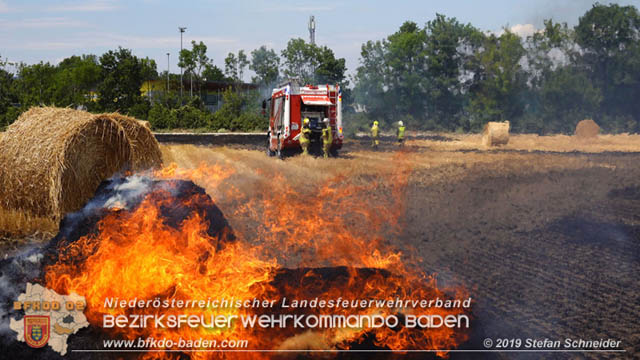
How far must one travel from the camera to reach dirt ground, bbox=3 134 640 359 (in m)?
6.07

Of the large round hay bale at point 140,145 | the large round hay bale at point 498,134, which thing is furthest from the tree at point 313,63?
the large round hay bale at point 140,145

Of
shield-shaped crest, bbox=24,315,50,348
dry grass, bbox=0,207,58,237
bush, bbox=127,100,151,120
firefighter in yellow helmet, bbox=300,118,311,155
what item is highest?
bush, bbox=127,100,151,120

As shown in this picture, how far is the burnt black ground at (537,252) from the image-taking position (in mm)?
5953

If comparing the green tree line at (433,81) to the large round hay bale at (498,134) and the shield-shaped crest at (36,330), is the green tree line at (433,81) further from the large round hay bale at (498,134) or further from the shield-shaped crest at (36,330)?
the shield-shaped crest at (36,330)

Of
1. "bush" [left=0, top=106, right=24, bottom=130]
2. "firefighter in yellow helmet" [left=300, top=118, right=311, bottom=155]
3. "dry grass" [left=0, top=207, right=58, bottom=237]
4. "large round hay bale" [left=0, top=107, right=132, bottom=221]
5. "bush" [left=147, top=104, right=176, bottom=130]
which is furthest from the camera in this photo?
"bush" [left=147, top=104, right=176, bottom=130]

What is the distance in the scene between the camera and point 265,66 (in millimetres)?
72250

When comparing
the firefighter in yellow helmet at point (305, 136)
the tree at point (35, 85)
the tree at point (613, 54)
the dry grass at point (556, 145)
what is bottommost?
the dry grass at point (556, 145)

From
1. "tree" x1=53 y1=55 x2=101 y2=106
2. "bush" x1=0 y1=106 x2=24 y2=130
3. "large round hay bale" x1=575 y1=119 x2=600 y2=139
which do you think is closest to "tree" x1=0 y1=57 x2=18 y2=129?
"bush" x1=0 y1=106 x2=24 y2=130

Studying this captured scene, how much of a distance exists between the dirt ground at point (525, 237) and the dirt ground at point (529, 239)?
0.07 ft

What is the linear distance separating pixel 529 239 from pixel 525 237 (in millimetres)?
136

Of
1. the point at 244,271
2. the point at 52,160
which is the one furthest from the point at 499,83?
the point at 244,271

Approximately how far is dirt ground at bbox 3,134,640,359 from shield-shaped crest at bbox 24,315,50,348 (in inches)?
137

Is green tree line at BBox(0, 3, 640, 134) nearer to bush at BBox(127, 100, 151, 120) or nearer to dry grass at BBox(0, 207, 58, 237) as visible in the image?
bush at BBox(127, 100, 151, 120)

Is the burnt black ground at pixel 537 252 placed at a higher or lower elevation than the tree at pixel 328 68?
lower
